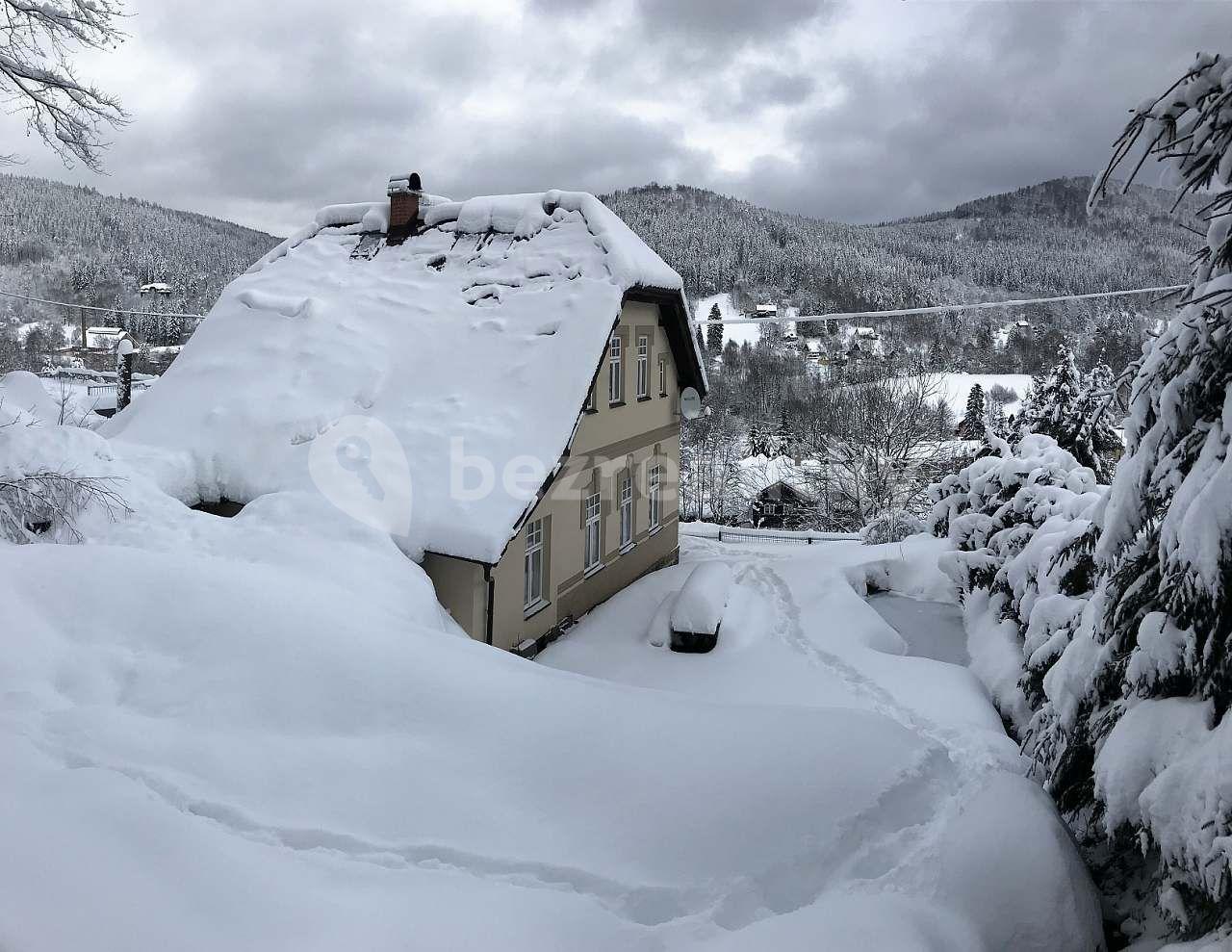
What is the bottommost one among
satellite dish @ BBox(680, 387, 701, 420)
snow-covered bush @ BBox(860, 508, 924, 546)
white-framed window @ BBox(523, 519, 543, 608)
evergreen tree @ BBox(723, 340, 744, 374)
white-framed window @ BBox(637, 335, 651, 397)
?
snow-covered bush @ BBox(860, 508, 924, 546)

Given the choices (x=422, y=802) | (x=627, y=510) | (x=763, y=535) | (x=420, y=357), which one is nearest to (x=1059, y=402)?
(x=763, y=535)

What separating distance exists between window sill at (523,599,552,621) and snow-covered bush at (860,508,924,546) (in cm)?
1572

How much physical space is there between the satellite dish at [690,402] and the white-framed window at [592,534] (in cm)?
568

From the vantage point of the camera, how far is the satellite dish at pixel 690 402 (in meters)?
19.9

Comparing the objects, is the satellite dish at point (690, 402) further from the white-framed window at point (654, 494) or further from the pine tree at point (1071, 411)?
the pine tree at point (1071, 411)

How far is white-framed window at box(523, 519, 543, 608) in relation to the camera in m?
12.7

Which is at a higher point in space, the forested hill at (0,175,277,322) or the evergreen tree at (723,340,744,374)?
the forested hill at (0,175,277,322)

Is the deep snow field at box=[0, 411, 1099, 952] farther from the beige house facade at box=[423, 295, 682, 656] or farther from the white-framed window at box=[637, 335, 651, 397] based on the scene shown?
the white-framed window at box=[637, 335, 651, 397]

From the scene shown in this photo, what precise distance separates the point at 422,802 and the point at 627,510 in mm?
12970

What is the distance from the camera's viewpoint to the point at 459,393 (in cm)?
1263

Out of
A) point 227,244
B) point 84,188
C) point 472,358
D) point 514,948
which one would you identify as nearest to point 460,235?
point 472,358

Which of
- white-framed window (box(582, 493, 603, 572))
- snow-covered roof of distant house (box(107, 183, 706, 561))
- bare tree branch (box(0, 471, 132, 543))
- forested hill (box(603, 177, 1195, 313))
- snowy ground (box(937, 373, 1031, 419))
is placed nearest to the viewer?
bare tree branch (box(0, 471, 132, 543))

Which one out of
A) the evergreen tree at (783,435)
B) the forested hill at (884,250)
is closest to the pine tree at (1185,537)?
the evergreen tree at (783,435)

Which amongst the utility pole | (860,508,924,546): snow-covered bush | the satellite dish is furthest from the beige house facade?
the utility pole
